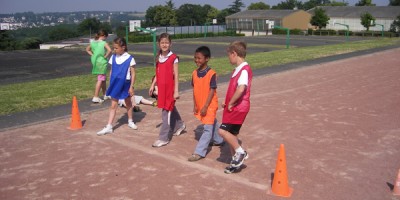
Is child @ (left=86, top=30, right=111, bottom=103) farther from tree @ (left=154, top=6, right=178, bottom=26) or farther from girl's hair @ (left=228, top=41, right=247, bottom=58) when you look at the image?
tree @ (left=154, top=6, right=178, bottom=26)

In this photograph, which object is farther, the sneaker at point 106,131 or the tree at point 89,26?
the tree at point 89,26

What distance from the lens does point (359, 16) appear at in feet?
230

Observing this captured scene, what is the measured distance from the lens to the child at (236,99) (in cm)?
462

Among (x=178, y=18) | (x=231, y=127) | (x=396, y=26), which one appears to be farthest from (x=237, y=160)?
(x=178, y=18)

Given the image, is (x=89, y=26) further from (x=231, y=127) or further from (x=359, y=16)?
(x=231, y=127)

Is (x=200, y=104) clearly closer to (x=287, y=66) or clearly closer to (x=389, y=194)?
(x=389, y=194)

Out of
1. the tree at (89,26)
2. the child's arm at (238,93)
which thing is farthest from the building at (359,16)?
the child's arm at (238,93)

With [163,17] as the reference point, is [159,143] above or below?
below

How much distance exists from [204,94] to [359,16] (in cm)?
7257

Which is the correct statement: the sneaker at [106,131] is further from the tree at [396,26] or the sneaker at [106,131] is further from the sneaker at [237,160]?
the tree at [396,26]

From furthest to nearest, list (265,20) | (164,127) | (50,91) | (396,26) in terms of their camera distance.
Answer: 1. (265,20)
2. (396,26)
3. (50,91)
4. (164,127)

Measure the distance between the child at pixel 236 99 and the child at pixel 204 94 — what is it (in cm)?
52

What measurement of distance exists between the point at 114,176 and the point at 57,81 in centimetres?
850

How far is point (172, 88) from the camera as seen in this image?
19.4ft
